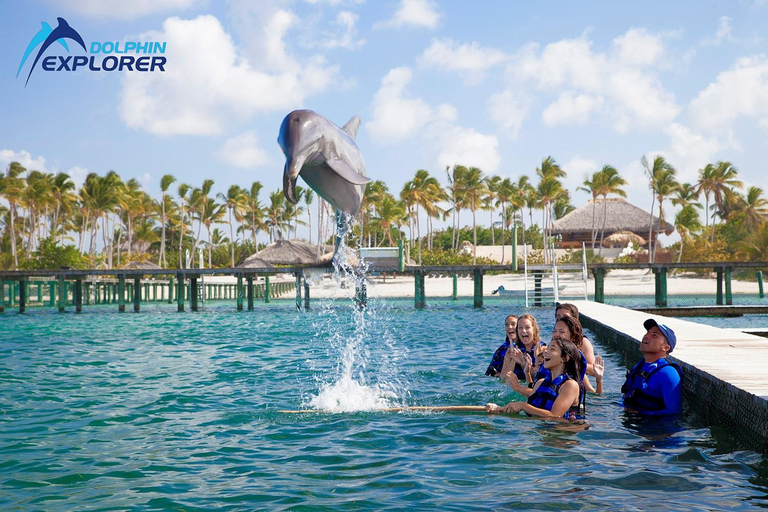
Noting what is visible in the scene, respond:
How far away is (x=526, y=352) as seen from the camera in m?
8.16

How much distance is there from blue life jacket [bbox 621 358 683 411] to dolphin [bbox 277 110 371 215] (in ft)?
9.96

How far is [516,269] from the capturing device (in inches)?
1284

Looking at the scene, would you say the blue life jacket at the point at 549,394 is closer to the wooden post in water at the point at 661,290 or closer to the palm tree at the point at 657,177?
the wooden post in water at the point at 661,290

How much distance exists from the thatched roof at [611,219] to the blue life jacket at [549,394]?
54.6m

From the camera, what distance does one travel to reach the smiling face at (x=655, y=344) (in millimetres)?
6590

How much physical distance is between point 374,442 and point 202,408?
274 centimetres

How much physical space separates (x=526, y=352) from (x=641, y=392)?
151cm

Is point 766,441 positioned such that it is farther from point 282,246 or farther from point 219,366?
point 282,246

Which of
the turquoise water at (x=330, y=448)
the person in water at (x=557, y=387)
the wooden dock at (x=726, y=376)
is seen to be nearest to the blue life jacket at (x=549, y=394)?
the person in water at (x=557, y=387)

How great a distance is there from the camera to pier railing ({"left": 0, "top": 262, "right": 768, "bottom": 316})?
31.8 meters

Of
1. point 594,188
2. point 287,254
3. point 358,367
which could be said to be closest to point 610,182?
point 594,188

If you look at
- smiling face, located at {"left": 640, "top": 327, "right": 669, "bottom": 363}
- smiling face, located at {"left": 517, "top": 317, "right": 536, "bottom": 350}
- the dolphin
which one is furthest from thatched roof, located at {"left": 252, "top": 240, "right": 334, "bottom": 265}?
smiling face, located at {"left": 640, "top": 327, "right": 669, "bottom": 363}

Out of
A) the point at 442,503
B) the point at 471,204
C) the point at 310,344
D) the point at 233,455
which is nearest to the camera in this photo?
the point at 442,503

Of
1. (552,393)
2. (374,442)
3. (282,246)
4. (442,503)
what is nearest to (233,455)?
(374,442)
